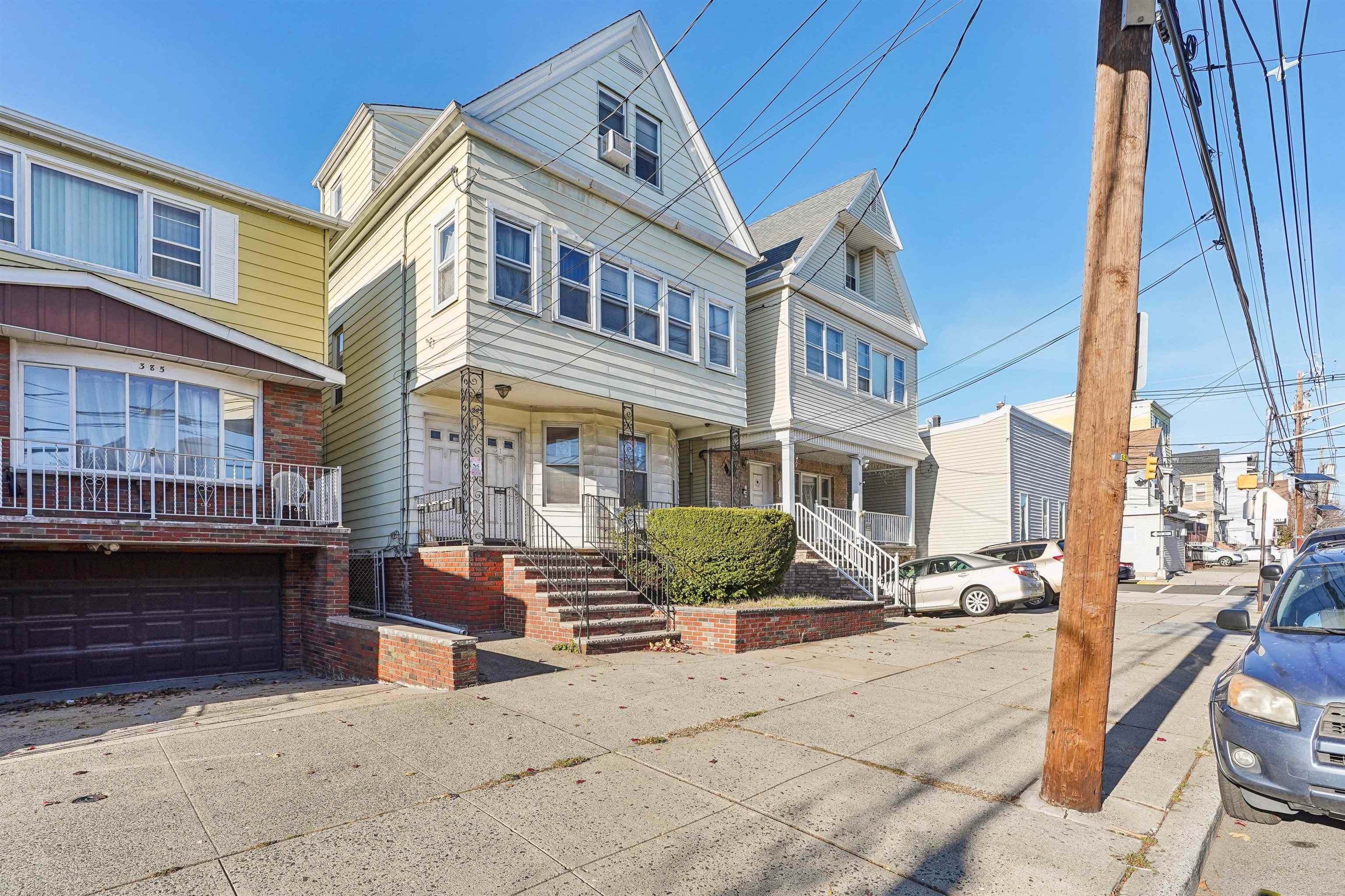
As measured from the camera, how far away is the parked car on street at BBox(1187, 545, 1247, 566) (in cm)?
4575

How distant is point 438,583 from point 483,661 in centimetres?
326

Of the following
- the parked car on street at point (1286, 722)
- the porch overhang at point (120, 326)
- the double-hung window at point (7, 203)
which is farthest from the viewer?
the double-hung window at point (7, 203)

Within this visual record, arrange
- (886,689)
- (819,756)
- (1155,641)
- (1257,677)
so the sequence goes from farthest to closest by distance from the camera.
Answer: (1155,641)
(886,689)
(819,756)
(1257,677)

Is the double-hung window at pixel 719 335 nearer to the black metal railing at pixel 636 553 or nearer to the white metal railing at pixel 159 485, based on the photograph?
the black metal railing at pixel 636 553

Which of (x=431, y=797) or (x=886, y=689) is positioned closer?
(x=431, y=797)

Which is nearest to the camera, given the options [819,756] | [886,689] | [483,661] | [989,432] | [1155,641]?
[819,756]

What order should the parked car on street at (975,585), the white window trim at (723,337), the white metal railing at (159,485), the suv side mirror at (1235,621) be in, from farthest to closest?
the white window trim at (723,337), the parked car on street at (975,585), the white metal railing at (159,485), the suv side mirror at (1235,621)

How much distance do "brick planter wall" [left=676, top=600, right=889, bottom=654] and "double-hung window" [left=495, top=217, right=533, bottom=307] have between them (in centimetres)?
569

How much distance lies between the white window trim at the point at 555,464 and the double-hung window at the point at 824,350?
607 centimetres

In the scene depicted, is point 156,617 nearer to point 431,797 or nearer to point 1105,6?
point 431,797

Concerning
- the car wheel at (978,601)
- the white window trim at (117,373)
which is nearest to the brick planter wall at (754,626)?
the car wheel at (978,601)

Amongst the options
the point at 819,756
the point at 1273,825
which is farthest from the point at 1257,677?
the point at 819,756

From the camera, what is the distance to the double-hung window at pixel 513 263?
12.6 m

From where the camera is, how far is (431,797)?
479cm
